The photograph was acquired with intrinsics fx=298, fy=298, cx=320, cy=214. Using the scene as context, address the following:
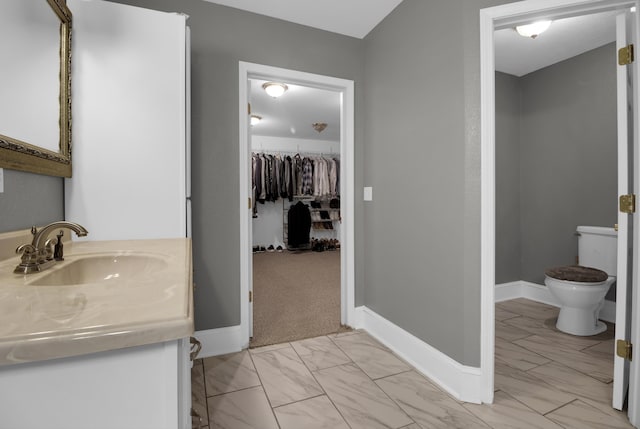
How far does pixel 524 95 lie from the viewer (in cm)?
313

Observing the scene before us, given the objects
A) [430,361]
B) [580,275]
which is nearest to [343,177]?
[430,361]

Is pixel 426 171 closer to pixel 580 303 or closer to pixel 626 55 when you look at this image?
pixel 626 55

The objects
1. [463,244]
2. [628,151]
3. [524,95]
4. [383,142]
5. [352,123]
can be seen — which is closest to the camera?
[628,151]

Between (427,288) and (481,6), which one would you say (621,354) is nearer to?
(427,288)

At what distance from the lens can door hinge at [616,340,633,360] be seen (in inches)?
54.7

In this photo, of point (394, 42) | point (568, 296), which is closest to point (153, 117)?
point (394, 42)

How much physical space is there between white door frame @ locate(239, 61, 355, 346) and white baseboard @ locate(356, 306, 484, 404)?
0.89ft

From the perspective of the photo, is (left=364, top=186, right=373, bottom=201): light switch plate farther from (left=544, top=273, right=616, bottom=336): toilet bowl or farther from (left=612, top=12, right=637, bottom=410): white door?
(left=544, top=273, right=616, bottom=336): toilet bowl

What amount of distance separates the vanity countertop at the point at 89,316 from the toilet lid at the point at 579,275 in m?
2.69

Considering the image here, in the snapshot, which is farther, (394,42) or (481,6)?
(394,42)

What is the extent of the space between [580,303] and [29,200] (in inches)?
129

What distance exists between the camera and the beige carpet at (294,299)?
2334mm

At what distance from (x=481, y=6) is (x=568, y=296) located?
210cm

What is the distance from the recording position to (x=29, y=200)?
108 cm
